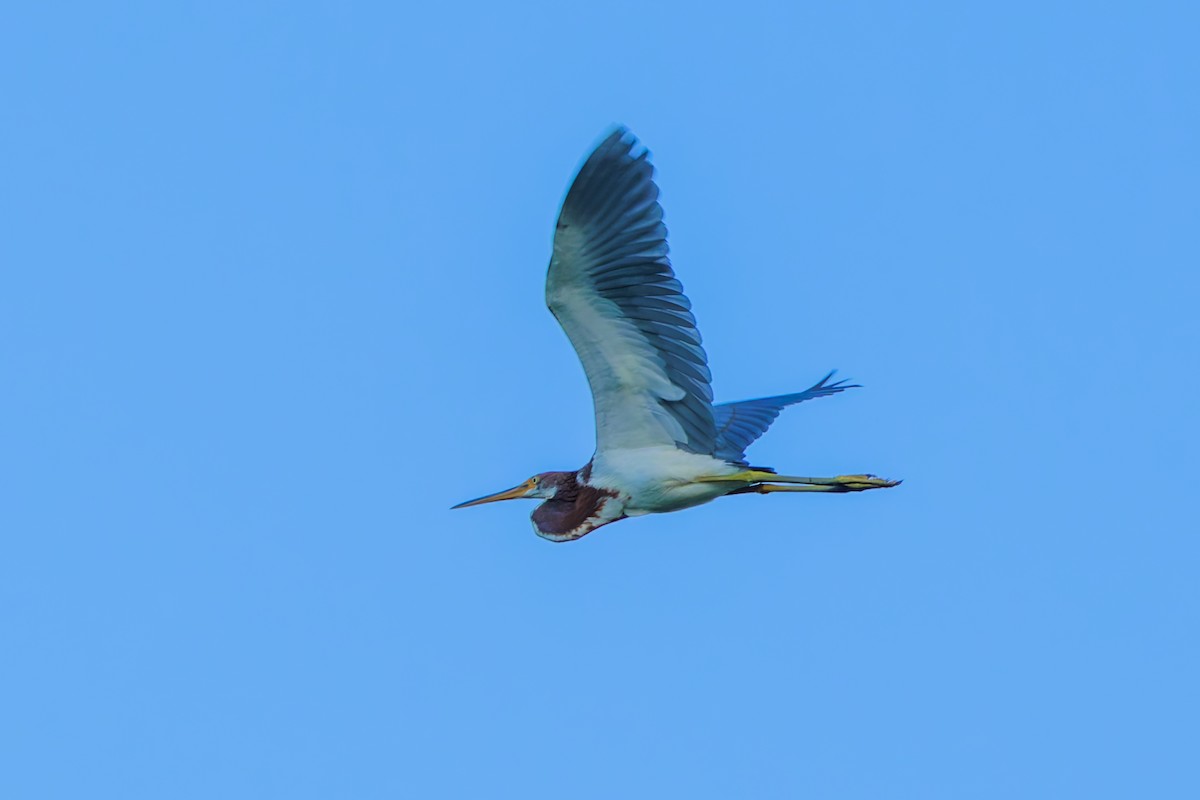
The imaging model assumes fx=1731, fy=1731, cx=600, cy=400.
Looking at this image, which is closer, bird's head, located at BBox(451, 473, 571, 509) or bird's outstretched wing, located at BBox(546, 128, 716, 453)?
bird's outstretched wing, located at BBox(546, 128, 716, 453)

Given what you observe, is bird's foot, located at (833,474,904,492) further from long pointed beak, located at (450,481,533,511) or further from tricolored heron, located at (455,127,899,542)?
long pointed beak, located at (450,481,533,511)

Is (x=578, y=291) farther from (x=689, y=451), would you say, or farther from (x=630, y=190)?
(x=689, y=451)

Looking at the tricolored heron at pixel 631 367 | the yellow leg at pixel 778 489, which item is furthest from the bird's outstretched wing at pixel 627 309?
the yellow leg at pixel 778 489

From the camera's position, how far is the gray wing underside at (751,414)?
13.0 m

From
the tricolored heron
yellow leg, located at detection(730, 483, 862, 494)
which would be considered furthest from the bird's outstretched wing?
yellow leg, located at detection(730, 483, 862, 494)

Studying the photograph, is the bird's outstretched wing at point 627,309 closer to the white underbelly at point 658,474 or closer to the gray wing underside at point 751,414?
the white underbelly at point 658,474

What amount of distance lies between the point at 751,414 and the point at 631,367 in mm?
2661

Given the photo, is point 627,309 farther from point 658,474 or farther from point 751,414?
point 751,414

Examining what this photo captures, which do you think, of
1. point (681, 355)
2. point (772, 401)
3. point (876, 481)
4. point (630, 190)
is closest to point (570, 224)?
point (630, 190)

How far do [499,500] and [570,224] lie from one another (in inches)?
125

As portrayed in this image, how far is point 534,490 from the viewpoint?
41.1 ft

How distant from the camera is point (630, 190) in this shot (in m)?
10.2

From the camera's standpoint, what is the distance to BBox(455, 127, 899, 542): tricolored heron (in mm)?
10234

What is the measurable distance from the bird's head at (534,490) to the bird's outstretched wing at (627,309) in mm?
751
